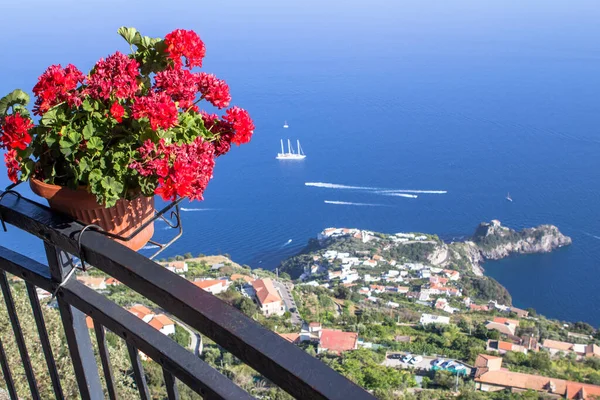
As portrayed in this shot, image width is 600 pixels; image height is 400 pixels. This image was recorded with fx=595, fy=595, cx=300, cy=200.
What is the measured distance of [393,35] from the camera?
5991 centimetres

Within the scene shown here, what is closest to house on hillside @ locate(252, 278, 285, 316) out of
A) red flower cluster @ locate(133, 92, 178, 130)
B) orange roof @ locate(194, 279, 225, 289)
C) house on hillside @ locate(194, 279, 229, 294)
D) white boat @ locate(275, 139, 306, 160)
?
house on hillside @ locate(194, 279, 229, 294)

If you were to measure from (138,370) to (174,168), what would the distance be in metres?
0.31

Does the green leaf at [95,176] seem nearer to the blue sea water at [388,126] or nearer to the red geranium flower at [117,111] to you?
Answer: the red geranium flower at [117,111]

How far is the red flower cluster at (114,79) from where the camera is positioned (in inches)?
38.6

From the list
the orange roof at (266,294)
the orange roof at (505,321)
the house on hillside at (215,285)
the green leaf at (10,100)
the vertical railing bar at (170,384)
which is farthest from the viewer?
the orange roof at (505,321)

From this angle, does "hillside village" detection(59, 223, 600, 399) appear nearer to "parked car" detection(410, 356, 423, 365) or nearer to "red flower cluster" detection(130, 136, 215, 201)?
"parked car" detection(410, 356, 423, 365)

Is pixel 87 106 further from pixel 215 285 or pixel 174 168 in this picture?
pixel 215 285

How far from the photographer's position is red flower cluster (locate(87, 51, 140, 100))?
98cm

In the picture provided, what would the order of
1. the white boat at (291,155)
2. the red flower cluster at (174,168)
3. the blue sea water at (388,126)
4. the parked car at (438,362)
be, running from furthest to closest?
the white boat at (291,155)
the blue sea water at (388,126)
the parked car at (438,362)
the red flower cluster at (174,168)

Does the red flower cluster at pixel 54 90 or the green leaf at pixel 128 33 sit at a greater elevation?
the green leaf at pixel 128 33

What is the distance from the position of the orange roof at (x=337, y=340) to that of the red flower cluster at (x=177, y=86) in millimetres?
9953

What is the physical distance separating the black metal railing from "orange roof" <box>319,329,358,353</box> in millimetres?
10033

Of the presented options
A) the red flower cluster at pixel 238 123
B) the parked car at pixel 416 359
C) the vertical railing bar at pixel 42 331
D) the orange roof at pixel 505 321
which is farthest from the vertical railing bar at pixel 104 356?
the orange roof at pixel 505 321

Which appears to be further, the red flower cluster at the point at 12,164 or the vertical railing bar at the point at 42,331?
the red flower cluster at the point at 12,164
